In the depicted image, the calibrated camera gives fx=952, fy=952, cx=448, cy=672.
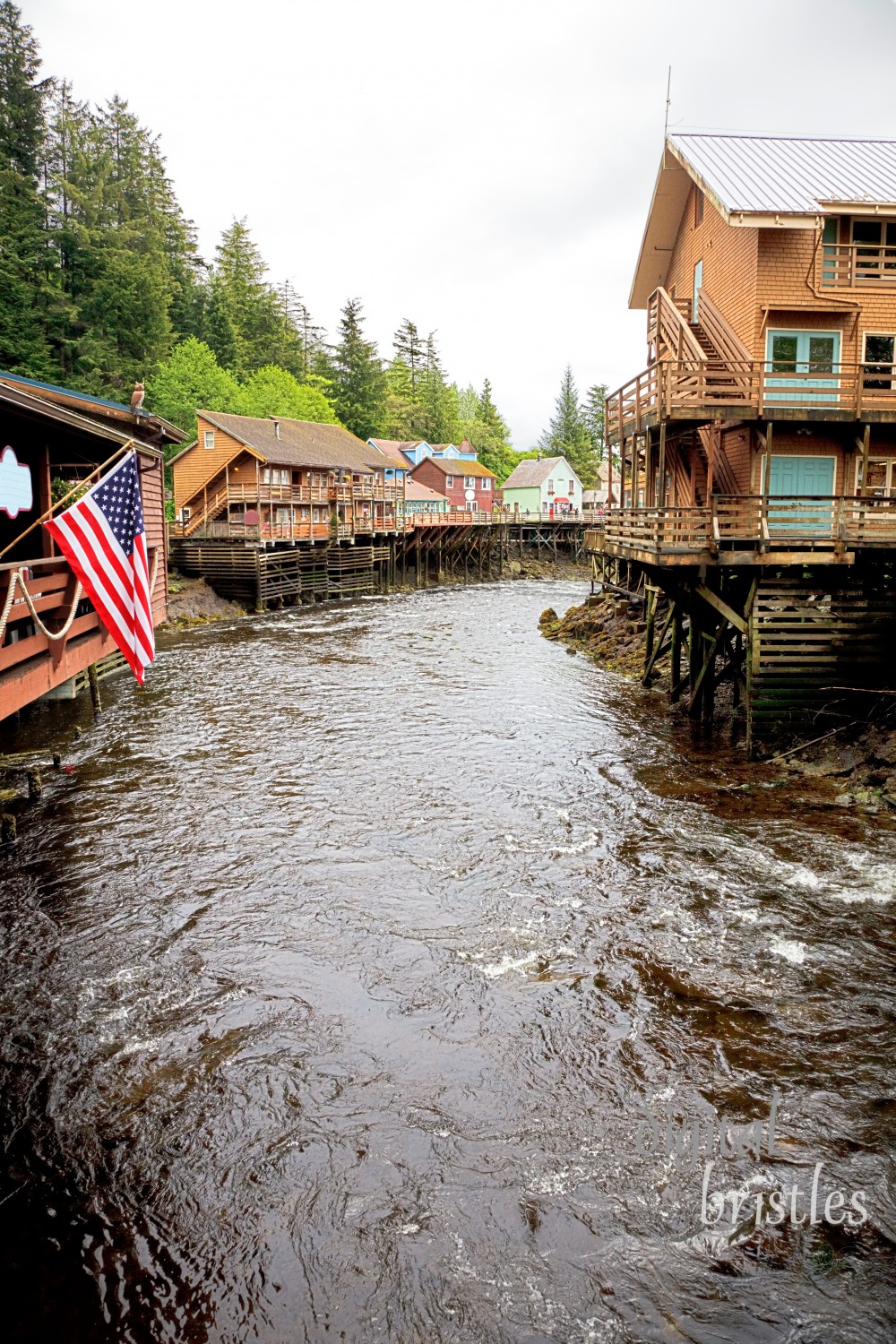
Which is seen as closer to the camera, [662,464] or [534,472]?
[662,464]

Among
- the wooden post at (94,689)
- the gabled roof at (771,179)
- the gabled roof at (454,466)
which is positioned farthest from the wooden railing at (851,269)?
the gabled roof at (454,466)

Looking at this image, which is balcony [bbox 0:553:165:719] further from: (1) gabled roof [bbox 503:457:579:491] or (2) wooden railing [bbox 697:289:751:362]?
(1) gabled roof [bbox 503:457:579:491]

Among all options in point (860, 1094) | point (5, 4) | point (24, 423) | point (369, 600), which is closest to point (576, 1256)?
point (860, 1094)

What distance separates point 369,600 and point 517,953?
4178cm

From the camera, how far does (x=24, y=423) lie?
45.2ft

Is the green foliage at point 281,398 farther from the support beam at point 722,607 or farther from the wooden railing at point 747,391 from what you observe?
the support beam at point 722,607

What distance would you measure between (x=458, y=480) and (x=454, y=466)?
1647 millimetres

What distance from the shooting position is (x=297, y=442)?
55.4 metres

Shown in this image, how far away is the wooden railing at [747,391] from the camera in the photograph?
57.5 ft

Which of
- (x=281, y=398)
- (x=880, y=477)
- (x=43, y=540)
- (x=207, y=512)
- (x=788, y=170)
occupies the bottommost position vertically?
(x=43, y=540)

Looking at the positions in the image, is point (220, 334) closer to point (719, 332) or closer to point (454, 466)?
point (454, 466)

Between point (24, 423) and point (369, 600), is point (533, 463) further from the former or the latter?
point (24, 423)

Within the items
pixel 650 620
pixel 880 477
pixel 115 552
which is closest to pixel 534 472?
pixel 650 620

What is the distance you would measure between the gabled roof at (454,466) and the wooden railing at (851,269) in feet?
226
